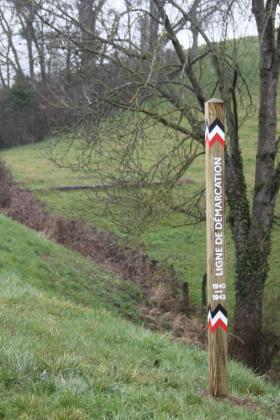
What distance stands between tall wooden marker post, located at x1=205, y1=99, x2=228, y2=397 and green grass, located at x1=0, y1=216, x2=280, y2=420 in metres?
0.33

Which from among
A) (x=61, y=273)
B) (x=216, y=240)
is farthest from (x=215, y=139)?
(x=61, y=273)

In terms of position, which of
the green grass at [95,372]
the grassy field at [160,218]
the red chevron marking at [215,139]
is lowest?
the grassy field at [160,218]

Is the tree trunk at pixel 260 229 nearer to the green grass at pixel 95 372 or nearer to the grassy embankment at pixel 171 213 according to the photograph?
the grassy embankment at pixel 171 213

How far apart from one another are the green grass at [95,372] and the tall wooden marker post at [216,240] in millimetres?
333

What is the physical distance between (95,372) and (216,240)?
1666mm

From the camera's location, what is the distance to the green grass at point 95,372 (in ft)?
14.5

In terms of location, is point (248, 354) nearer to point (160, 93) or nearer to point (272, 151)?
point (272, 151)

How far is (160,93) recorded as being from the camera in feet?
40.5

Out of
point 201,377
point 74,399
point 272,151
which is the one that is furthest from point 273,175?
point 74,399

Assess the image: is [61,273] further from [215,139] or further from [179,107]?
[215,139]

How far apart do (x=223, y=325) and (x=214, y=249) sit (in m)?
0.76

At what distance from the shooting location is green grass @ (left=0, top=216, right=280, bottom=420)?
14.5 ft

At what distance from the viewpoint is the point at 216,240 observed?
5.70m

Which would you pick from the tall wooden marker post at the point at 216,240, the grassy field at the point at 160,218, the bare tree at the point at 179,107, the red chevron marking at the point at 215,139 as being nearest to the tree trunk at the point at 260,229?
the bare tree at the point at 179,107
